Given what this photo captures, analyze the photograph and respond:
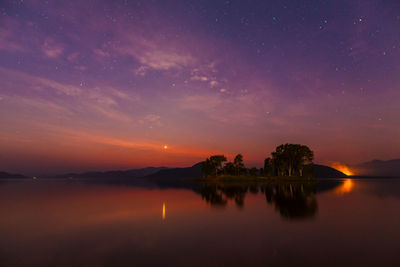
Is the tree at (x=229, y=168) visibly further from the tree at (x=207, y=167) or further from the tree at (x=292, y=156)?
the tree at (x=292, y=156)

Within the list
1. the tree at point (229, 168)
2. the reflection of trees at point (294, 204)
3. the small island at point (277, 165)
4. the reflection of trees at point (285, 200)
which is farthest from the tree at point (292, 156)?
Result: the reflection of trees at point (294, 204)

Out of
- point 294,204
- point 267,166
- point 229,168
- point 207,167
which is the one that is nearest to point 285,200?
point 294,204

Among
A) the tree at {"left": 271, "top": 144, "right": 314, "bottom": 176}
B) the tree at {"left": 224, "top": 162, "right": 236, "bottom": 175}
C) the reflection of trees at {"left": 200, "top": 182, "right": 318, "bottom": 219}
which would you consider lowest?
the reflection of trees at {"left": 200, "top": 182, "right": 318, "bottom": 219}

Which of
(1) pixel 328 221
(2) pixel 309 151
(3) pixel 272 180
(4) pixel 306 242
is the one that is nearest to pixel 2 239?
(4) pixel 306 242

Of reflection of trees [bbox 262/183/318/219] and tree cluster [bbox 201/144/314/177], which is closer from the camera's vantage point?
reflection of trees [bbox 262/183/318/219]

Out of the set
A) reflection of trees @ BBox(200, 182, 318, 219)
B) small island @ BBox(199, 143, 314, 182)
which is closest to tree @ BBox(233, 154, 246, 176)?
small island @ BBox(199, 143, 314, 182)

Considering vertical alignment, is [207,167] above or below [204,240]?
above

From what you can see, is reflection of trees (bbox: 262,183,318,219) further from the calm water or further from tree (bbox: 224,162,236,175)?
tree (bbox: 224,162,236,175)

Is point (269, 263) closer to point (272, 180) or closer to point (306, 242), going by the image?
point (306, 242)

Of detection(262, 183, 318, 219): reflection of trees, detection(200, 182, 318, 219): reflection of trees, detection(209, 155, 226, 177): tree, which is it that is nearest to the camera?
detection(262, 183, 318, 219): reflection of trees

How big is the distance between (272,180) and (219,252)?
116613 mm

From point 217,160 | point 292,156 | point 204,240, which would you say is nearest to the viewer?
point 204,240

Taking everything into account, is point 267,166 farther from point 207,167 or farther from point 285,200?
point 285,200

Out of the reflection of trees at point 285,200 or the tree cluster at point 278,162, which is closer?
the reflection of trees at point 285,200
